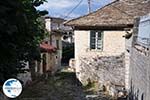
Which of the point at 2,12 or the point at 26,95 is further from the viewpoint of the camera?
the point at 26,95

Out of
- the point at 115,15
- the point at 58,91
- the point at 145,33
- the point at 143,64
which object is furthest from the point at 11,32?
the point at 115,15

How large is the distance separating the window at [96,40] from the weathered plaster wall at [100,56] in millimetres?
246

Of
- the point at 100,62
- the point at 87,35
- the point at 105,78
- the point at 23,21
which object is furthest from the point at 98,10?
the point at 23,21

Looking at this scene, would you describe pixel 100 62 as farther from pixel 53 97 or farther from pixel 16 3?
pixel 16 3

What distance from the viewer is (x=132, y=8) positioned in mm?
31109

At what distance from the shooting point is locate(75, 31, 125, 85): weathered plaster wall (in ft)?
93.7

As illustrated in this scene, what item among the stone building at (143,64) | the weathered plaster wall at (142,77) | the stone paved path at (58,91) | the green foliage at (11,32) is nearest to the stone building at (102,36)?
the stone paved path at (58,91)

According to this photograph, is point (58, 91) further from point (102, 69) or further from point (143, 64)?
point (143, 64)

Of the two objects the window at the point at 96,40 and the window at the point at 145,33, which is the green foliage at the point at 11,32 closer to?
the window at the point at 145,33

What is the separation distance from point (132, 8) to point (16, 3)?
2309 cm

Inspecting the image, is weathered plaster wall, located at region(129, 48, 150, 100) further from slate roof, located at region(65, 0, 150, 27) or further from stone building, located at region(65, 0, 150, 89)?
slate roof, located at region(65, 0, 150, 27)

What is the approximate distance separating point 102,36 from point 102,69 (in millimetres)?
2894

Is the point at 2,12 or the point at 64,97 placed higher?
the point at 2,12

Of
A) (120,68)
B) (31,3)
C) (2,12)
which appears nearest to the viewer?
(2,12)
